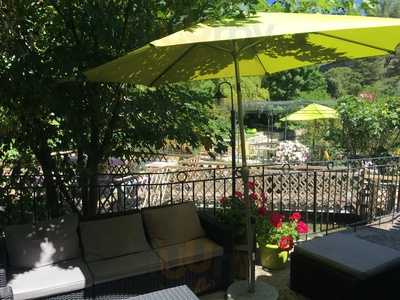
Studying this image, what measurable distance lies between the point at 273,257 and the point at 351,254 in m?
0.99

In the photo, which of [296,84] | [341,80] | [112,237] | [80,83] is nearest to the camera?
[112,237]

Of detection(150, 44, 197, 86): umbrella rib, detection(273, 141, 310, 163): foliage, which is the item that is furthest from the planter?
detection(273, 141, 310, 163): foliage

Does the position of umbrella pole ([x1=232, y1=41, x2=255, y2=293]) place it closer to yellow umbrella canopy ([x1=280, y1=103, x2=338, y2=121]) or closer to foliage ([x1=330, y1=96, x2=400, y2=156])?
foliage ([x1=330, y1=96, x2=400, y2=156])

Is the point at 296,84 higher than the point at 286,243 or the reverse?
higher

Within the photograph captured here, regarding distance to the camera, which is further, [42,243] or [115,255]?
[115,255]

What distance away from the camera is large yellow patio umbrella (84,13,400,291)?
2270 millimetres

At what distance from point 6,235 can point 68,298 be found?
2.63 ft

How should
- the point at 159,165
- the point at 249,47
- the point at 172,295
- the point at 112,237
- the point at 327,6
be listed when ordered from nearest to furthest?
the point at 172,295 < the point at 249,47 < the point at 112,237 < the point at 327,6 < the point at 159,165

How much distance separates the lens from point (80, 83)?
3650mm

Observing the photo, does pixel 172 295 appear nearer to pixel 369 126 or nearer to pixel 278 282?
pixel 278 282

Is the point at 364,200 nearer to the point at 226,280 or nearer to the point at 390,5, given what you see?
the point at 226,280

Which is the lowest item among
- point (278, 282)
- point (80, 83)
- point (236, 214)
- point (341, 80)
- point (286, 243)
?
point (278, 282)

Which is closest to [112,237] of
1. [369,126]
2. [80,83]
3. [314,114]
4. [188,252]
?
[188,252]

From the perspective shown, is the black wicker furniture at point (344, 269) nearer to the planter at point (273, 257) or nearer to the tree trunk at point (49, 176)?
the planter at point (273, 257)
